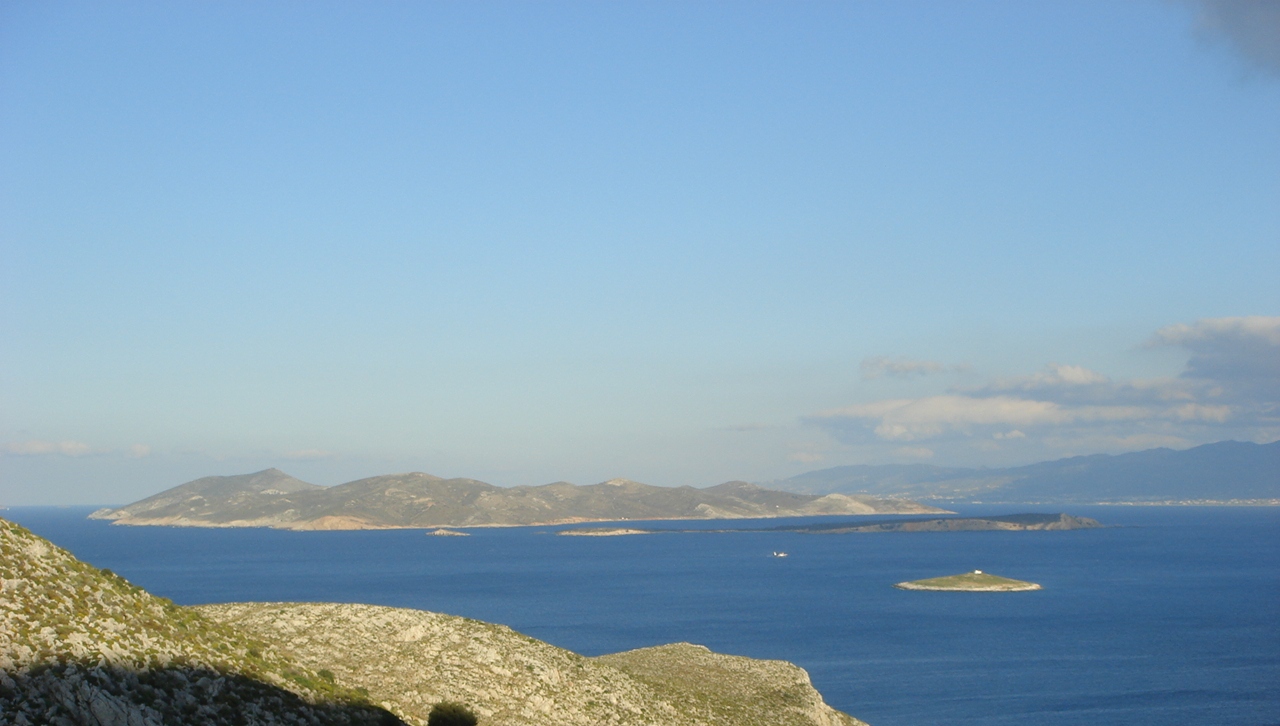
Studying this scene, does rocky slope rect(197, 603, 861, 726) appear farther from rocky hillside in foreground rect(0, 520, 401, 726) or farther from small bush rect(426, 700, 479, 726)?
rocky hillside in foreground rect(0, 520, 401, 726)

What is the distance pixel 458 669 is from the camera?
49344 mm

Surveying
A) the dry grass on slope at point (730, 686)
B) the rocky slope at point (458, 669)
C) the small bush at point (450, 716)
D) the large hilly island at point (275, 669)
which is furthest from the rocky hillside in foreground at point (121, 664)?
the dry grass on slope at point (730, 686)

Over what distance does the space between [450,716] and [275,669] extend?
25.7ft

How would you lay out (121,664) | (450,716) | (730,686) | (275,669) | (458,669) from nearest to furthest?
(121,664)
(275,669)
(450,716)
(458,669)
(730,686)

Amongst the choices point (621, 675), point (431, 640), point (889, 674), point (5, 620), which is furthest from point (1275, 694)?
point (5, 620)

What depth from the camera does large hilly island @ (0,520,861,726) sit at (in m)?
30.7

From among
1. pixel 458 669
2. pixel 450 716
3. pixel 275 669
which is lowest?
pixel 450 716

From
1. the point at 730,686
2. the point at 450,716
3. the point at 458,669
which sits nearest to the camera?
the point at 450,716

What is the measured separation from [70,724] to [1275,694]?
419 ft

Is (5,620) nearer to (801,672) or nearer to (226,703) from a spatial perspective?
(226,703)

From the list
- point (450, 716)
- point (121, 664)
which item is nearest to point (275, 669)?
point (450, 716)

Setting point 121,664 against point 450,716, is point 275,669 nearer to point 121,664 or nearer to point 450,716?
point 450,716

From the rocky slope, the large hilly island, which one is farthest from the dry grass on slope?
the rocky slope

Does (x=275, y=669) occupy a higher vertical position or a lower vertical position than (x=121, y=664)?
lower
